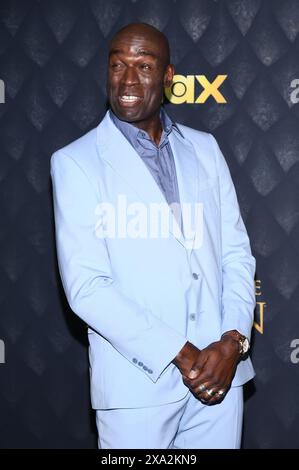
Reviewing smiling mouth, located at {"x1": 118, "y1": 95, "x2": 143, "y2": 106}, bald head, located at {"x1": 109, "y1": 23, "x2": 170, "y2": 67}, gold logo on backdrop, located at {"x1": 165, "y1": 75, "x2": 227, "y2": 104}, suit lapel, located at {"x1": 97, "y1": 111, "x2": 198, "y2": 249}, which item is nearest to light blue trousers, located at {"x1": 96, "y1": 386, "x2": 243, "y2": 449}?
suit lapel, located at {"x1": 97, "y1": 111, "x2": 198, "y2": 249}

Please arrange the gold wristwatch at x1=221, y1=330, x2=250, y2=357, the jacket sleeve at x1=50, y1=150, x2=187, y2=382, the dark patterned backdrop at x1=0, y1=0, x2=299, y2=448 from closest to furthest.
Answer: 1. the jacket sleeve at x1=50, y1=150, x2=187, y2=382
2. the gold wristwatch at x1=221, y1=330, x2=250, y2=357
3. the dark patterned backdrop at x1=0, y1=0, x2=299, y2=448

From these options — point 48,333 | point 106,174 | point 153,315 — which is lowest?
point 48,333

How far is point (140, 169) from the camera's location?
1.96 m

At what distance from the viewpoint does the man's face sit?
202cm

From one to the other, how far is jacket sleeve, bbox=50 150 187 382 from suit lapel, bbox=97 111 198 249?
102 millimetres

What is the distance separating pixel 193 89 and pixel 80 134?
0.45 metres

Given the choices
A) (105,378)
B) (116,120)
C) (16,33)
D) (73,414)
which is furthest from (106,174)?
(73,414)

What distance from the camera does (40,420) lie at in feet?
9.31

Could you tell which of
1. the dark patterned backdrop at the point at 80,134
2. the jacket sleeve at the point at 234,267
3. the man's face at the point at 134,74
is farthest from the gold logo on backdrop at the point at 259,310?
the man's face at the point at 134,74

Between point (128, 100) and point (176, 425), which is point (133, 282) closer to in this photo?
point (176, 425)

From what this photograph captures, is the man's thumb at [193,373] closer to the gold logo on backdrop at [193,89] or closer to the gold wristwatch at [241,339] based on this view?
the gold wristwatch at [241,339]

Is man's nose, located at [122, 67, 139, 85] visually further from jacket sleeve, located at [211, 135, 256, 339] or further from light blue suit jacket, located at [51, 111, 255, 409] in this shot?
jacket sleeve, located at [211, 135, 256, 339]

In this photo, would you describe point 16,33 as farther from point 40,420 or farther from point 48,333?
point 40,420

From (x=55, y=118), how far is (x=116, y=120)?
0.67 meters
